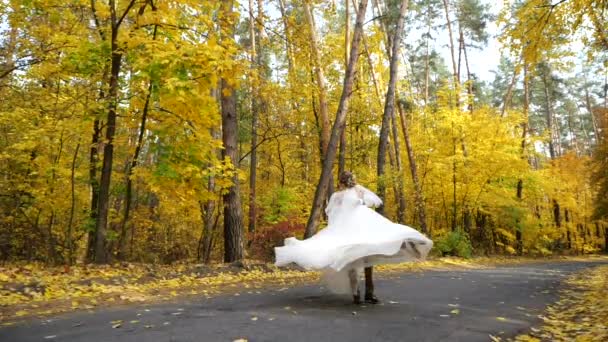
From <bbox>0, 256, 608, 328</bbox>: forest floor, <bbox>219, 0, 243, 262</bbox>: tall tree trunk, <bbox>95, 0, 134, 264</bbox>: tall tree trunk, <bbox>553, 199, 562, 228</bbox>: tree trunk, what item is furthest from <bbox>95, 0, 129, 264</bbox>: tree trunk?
<bbox>553, 199, 562, 228</bbox>: tree trunk

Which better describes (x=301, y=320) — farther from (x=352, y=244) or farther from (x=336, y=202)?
(x=336, y=202)

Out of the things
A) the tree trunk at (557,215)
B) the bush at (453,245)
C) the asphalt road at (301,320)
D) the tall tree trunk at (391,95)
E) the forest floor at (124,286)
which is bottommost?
the asphalt road at (301,320)

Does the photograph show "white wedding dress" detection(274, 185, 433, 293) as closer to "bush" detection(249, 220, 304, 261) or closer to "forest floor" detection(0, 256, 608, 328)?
"forest floor" detection(0, 256, 608, 328)

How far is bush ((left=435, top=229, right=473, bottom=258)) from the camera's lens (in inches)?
809

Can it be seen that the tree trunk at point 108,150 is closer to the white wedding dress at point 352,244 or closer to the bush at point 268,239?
the white wedding dress at point 352,244

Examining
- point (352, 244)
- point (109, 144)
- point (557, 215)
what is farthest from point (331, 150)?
point (557, 215)

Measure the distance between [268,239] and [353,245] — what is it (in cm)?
1087

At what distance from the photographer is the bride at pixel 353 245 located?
19.1ft

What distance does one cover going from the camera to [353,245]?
587 cm

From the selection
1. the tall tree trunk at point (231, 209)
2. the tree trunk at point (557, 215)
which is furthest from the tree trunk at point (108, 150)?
the tree trunk at point (557, 215)

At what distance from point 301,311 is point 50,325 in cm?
281

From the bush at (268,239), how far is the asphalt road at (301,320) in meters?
8.85

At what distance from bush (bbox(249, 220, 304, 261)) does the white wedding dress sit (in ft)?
31.6

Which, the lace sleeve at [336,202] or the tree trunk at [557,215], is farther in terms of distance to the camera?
the tree trunk at [557,215]
